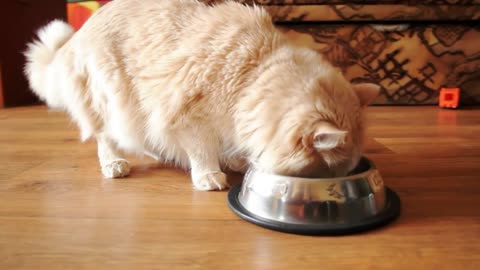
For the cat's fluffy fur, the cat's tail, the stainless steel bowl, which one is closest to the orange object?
the cat's fluffy fur

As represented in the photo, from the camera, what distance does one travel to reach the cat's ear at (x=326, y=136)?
101cm

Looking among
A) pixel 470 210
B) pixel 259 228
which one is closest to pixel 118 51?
pixel 259 228

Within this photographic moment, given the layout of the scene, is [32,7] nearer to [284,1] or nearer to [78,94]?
Answer: [284,1]

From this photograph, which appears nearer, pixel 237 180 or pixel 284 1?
pixel 237 180

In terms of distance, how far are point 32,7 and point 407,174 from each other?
10.2 ft

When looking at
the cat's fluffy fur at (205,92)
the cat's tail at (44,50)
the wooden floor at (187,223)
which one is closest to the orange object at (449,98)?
the wooden floor at (187,223)

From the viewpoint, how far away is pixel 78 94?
1522 mm

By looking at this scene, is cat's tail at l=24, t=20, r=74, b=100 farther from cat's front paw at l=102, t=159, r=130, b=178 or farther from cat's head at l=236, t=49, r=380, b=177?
cat's head at l=236, t=49, r=380, b=177

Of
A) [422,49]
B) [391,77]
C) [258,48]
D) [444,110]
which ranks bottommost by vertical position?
[444,110]

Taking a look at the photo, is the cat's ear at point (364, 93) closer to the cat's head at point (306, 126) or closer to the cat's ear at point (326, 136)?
the cat's head at point (306, 126)

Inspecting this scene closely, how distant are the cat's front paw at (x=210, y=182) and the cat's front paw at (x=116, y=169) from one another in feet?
0.96

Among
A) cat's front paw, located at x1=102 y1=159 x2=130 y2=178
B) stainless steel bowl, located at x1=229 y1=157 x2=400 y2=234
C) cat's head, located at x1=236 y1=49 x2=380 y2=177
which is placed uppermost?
cat's head, located at x1=236 y1=49 x2=380 y2=177

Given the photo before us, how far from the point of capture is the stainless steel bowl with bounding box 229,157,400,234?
3.28 ft

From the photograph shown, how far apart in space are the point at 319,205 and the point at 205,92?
0.51m
